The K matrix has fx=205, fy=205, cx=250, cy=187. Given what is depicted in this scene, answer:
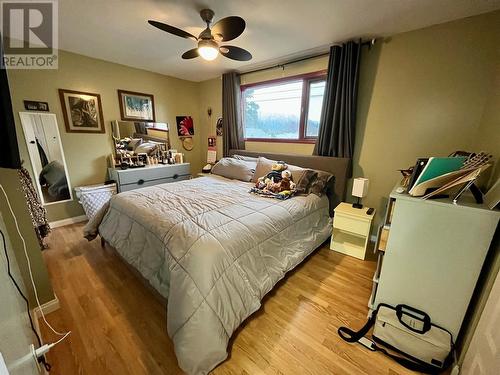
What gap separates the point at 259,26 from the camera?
2088 millimetres

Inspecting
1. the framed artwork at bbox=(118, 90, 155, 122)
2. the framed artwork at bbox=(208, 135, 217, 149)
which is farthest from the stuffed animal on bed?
the framed artwork at bbox=(118, 90, 155, 122)

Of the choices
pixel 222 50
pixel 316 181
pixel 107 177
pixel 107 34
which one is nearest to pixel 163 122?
pixel 107 177

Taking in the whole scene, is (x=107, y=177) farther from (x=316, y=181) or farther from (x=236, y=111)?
(x=316, y=181)

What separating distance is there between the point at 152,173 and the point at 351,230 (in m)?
3.08

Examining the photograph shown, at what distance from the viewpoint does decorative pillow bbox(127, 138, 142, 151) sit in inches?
136

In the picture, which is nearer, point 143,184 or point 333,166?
point 333,166

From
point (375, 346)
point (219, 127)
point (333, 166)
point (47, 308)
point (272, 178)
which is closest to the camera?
point (375, 346)

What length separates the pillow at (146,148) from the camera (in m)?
3.56

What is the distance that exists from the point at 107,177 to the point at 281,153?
2.84 metres

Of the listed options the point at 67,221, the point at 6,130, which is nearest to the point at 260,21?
the point at 6,130

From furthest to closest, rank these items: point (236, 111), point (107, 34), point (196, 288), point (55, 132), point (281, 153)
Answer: point (236, 111) < point (281, 153) < point (55, 132) < point (107, 34) < point (196, 288)

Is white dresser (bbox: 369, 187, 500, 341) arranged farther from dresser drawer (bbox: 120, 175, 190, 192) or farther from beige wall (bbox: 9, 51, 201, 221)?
beige wall (bbox: 9, 51, 201, 221)

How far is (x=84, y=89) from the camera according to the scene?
292cm
